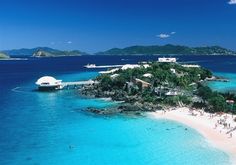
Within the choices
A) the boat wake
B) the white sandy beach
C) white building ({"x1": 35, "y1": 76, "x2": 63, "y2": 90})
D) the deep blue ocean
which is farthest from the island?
the boat wake

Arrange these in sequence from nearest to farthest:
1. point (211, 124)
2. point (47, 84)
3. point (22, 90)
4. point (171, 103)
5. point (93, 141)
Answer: point (93, 141) < point (211, 124) < point (171, 103) < point (47, 84) < point (22, 90)

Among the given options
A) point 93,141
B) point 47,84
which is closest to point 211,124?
point 93,141

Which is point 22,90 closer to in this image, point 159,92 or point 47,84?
point 47,84

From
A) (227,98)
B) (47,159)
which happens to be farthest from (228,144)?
(227,98)

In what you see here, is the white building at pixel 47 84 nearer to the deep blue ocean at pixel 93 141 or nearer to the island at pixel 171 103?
the island at pixel 171 103

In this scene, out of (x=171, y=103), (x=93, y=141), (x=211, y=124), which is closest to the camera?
(x=93, y=141)

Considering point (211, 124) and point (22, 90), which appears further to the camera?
point (22, 90)

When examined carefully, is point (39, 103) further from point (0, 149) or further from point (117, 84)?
point (0, 149)

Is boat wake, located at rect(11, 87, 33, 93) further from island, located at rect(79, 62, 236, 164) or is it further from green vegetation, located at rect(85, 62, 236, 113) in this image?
green vegetation, located at rect(85, 62, 236, 113)
